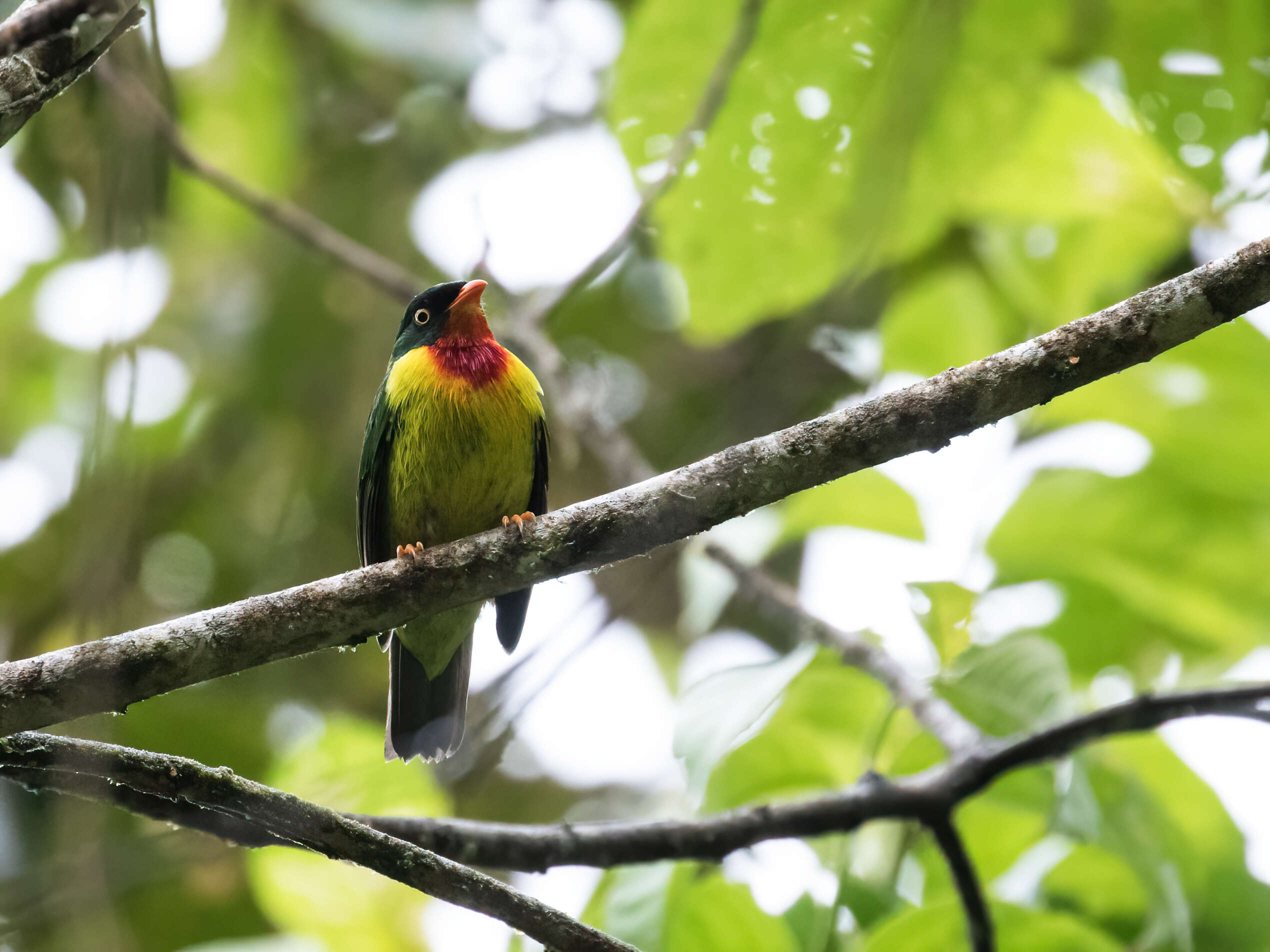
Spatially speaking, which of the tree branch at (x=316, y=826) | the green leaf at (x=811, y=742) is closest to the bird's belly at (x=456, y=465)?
the green leaf at (x=811, y=742)

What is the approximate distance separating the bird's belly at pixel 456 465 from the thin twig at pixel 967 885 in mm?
1922

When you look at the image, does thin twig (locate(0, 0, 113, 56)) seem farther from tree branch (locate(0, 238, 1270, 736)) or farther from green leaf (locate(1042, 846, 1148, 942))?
green leaf (locate(1042, 846, 1148, 942))

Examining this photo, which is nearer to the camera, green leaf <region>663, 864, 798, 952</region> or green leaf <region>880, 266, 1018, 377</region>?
green leaf <region>663, 864, 798, 952</region>

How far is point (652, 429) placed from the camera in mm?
6602

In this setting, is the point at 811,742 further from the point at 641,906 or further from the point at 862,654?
the point at 641,906

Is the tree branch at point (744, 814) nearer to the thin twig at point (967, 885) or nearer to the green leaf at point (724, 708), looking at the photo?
the thin twig at point (967, 885)

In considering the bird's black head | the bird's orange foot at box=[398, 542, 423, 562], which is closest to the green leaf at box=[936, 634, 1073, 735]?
the bird's orange foot at box=[398, 542, 423, 562]

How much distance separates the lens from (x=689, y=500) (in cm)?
252

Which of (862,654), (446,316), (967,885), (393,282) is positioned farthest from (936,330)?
(393,282)

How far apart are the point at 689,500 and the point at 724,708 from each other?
2.48 ft

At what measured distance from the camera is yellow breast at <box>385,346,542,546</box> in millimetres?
4039

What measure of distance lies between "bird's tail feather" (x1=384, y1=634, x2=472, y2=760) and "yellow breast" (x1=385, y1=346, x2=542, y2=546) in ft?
1.57

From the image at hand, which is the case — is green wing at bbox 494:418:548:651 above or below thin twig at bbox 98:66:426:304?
below

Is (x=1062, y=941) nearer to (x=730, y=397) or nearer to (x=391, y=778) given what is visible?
(x=391, y=778)
